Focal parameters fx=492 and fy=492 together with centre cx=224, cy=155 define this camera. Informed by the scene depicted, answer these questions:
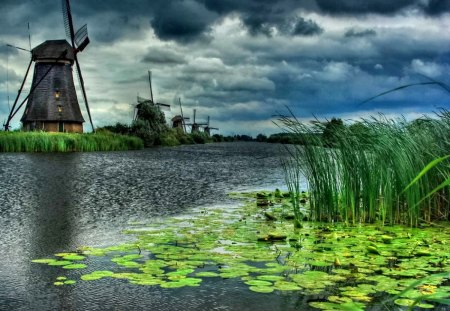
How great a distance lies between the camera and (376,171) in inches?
246

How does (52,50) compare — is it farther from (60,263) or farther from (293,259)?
(293,259)

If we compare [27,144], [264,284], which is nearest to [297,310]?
[264,284]

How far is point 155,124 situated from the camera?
44.4 metres

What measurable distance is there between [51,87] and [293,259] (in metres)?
33.3

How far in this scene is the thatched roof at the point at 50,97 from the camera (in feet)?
113

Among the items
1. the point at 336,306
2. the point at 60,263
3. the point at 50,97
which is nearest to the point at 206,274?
the point at 336,306

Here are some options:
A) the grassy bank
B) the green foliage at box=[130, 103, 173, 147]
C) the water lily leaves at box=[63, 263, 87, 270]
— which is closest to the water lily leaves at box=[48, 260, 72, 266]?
the water lily leaves at box=[63, 263, 87, 270]

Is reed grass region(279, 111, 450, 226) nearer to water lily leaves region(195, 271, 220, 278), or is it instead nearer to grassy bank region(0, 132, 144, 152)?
water lily leaves region(195, 271, 220, 278)

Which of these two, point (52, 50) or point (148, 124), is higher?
point (52, 50)

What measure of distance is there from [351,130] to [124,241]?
3471 mm

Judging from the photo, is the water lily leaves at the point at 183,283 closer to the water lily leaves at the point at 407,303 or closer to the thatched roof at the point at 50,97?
the water lily leaves at the point at 407,303

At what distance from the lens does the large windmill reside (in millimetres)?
34438

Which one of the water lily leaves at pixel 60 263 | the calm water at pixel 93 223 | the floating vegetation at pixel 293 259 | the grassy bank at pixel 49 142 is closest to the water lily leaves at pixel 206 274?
the floating vegetation at pixel 293 259

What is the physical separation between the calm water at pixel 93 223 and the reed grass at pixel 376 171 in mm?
2626
